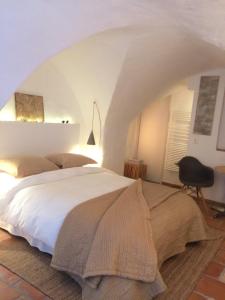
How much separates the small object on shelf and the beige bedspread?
2901 mm

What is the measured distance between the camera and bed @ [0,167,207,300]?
1765 mm

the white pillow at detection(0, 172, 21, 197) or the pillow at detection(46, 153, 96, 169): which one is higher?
the pillow at detection(46, 153, 96, 169)

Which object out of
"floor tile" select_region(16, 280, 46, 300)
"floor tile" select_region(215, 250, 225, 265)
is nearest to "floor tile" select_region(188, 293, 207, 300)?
"floor tile" select_region(215, 250, 225, 265)

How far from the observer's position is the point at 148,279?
1.73m

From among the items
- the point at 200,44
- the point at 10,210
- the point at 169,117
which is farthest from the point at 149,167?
the point at 10,210

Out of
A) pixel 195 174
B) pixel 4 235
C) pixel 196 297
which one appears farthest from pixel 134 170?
pixel 196 297

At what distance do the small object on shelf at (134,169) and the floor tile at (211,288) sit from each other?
3.21m

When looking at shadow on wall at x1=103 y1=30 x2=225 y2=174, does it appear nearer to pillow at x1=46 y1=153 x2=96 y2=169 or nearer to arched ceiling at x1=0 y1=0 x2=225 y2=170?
arched ceiling at x1=0 y1=0 x2=225 y2=170

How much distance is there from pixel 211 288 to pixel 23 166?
7.49ft

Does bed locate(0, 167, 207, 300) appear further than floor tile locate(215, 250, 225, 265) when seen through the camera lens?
No

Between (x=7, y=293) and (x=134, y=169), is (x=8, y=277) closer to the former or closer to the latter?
(x=7, y=293)

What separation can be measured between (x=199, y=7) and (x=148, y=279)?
1.68 metres

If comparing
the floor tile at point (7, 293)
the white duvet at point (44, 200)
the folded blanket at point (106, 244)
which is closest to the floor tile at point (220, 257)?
the folded blanket at point (106, 244)

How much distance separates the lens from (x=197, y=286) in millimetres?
2148
